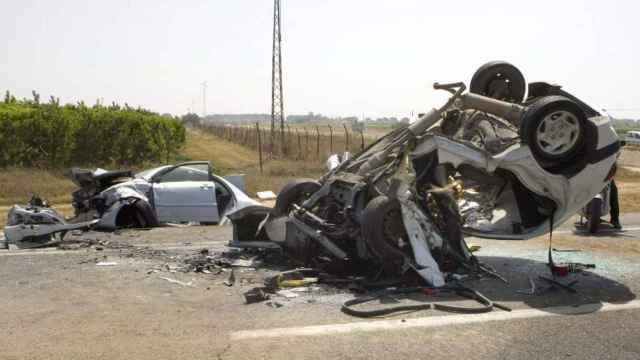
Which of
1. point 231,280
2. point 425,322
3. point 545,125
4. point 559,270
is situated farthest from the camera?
point 559,270

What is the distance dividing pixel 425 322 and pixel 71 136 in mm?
18759

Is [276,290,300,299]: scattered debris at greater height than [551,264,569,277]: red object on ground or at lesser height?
lesser

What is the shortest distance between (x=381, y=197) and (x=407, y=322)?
5.30 ft

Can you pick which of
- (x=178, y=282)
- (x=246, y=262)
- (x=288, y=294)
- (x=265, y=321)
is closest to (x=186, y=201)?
(x=246, y=262)

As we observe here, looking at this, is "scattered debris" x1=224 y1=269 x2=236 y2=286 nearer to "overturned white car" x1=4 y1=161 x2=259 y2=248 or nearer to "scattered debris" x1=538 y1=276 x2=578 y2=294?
"scattered debris" x1=538 y1=276 x2=578 y2=294

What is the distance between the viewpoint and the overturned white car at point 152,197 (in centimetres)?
1052

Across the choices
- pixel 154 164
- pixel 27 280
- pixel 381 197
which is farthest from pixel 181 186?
pixel 154 164

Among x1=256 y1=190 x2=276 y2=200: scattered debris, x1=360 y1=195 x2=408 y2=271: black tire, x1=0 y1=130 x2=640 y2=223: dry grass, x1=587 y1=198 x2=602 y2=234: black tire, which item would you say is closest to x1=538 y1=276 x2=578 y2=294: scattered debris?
x1=360 y1=195 x2=408 y2=271: black tire

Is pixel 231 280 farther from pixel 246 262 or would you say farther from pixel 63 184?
pixel 63 184

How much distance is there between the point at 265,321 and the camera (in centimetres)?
557

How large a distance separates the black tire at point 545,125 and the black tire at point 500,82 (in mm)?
1274

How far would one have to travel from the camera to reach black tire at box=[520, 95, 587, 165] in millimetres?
6746

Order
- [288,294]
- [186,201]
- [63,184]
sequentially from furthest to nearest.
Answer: [63,184], [186,201], [288,294]

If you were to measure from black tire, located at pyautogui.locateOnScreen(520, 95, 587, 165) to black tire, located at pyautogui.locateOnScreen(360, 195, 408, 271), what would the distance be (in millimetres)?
1544
